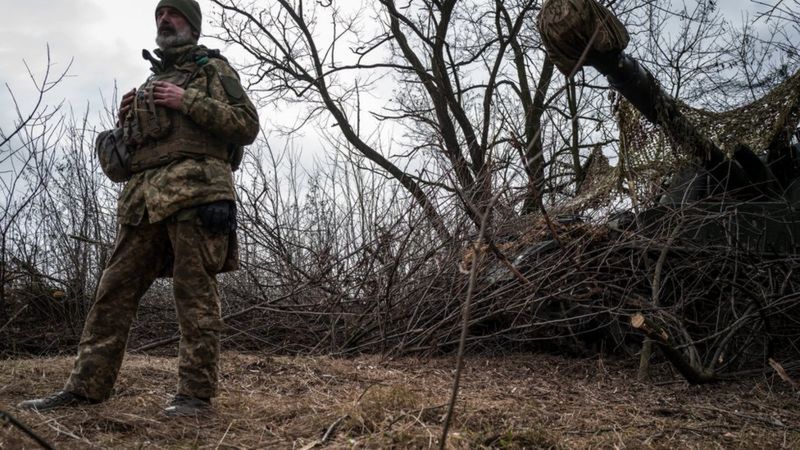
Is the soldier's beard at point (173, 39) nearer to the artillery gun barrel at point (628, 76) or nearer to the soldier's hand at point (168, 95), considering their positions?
the soldier's hand at point (168, 95)

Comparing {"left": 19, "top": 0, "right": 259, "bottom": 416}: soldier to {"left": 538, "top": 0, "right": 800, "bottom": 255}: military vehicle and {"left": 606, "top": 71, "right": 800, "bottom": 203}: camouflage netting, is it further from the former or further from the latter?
{"left": 606, "top": 71, "right": 800, "bottom": 203}: camouflage netting

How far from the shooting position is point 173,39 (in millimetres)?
3420

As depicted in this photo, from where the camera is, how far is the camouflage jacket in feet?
10.5

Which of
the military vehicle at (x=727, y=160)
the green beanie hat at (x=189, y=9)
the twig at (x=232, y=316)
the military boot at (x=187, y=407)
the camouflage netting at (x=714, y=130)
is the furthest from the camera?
the twig at (x=232, y=316)

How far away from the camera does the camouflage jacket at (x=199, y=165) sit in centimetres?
319

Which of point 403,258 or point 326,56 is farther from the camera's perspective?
point 326,56

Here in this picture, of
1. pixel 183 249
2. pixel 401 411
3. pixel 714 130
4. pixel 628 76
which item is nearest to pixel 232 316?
pixel 183 249

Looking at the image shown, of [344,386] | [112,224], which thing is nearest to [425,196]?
[344,386]

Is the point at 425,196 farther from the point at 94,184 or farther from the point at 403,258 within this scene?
the point at 94,184

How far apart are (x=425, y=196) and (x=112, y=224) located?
359 cm

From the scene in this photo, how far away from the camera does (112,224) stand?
25.3ft

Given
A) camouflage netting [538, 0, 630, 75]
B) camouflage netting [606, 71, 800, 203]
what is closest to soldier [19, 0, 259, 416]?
camouflage netting [538, 0, 630, 75]

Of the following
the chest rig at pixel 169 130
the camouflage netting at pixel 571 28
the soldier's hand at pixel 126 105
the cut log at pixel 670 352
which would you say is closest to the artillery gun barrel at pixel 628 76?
the camouflage netting at pixel 571 28

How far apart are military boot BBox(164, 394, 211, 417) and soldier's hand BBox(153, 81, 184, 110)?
1253 millimetres
